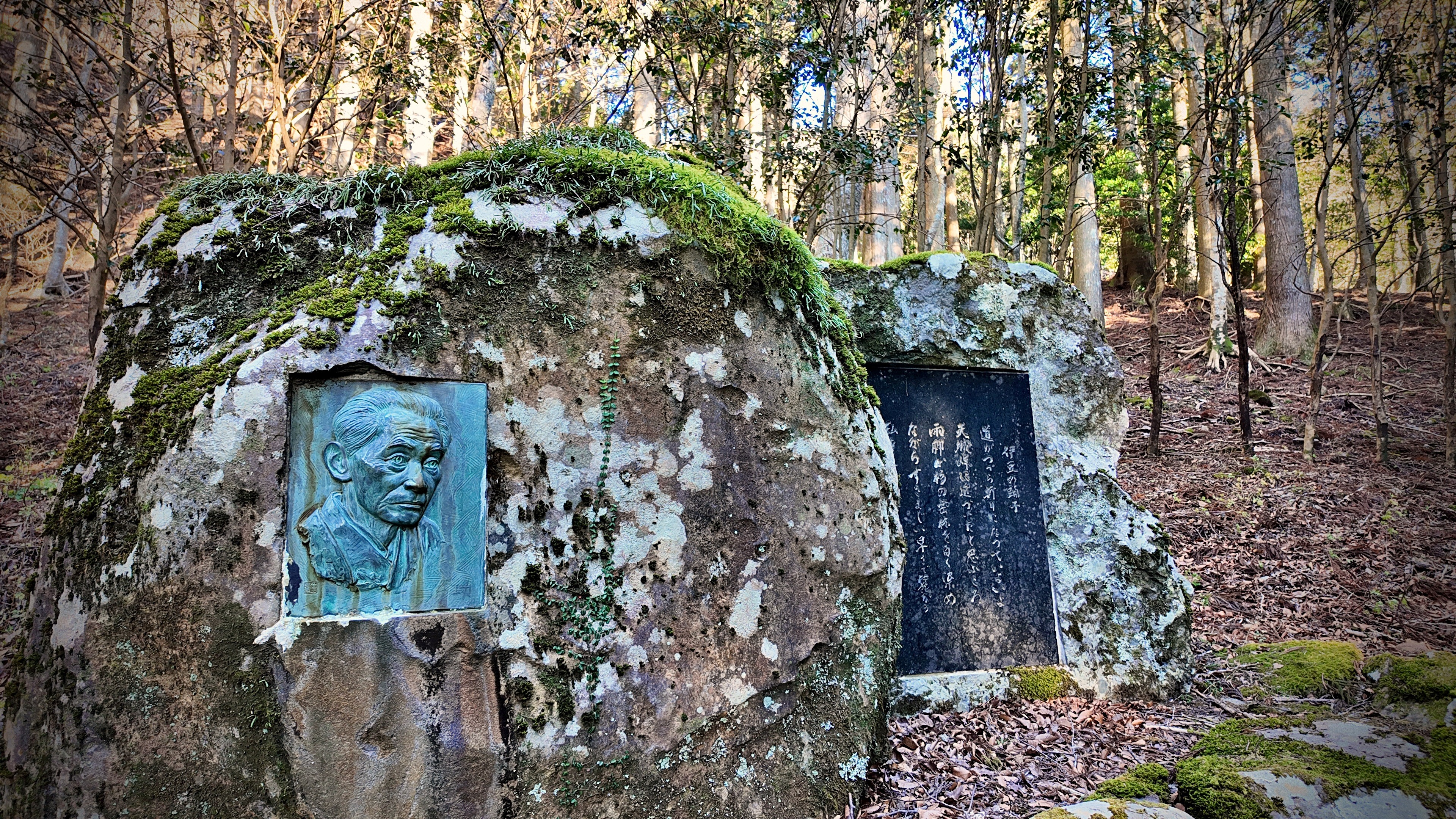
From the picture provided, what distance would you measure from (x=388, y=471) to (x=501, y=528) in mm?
444

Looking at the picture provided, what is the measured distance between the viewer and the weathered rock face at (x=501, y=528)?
260cm

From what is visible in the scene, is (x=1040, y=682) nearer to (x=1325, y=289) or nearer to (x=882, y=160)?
(x=882, y=160)

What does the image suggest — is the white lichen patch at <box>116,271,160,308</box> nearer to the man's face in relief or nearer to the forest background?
the man's face in relief

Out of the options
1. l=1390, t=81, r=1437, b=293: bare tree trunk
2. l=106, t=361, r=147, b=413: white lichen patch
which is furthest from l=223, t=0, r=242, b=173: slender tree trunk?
l=1390, t=81, r=1437, b=293: bare tree trunk

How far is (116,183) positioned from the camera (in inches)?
Result: 216

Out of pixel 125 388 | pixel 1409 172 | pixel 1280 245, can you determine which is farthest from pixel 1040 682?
pixel 1280 245

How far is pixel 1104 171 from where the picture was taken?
15.3 m

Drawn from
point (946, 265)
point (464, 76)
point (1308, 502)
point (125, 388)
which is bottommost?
point (1308, 502)

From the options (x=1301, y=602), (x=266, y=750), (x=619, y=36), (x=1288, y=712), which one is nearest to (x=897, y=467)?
(x=1288, y=712)

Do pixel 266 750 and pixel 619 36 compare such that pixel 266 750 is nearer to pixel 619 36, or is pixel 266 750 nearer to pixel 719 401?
pixel 719 401

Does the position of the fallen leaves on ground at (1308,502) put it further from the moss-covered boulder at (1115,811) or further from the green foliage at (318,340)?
the green foliage at (318,340)

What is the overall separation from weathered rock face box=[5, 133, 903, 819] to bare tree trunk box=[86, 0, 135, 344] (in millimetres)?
3048

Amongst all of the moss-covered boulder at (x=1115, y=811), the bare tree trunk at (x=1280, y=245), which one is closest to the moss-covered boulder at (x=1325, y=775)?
the moss-covered boulder at (x=1115, y=811)

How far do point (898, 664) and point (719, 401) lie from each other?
1894 mm
